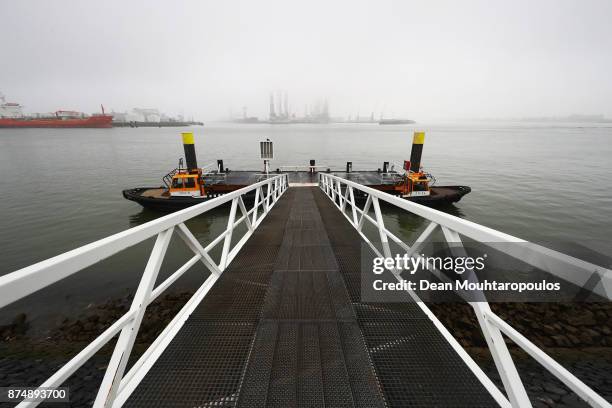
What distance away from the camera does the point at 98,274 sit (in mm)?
→ 8859

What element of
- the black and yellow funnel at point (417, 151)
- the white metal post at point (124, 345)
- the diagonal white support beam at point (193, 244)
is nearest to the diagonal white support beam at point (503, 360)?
the white metal post at point (124, 345)

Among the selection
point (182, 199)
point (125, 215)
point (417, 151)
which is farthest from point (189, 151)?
point (417, 151)

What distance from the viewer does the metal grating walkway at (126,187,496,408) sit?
209cm

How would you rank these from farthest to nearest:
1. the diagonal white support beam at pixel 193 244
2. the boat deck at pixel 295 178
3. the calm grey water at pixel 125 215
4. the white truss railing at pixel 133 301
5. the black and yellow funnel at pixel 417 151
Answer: the boat deck at pixel 295 178 < the black and yellow funnel at pixel 417 151 < the calm grey water at pixel 125 215 < the diagonal white support beam at pixel 193 244 < the white truss railing at pixel 133 301

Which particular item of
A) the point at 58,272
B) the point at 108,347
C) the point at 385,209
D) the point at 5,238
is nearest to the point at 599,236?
the point at 385,209

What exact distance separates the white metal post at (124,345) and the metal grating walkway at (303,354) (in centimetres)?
31

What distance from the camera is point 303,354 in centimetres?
245

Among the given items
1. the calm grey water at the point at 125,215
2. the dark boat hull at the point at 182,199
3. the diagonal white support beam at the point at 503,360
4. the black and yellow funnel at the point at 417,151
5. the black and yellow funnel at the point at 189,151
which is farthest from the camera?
the black and yellow funnel at the point at 417,151

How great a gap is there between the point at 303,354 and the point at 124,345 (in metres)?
1.57

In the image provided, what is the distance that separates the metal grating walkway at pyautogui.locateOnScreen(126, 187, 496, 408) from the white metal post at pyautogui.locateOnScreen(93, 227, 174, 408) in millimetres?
305

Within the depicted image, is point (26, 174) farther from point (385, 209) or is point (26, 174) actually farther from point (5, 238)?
point (385, 209)

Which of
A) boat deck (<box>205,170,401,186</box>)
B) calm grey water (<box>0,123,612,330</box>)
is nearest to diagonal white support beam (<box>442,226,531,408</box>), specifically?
calm grey water (<box>0,123,612,330</box>)

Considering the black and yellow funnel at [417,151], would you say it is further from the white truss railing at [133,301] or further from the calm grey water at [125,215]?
the white truss railing at [133,301]

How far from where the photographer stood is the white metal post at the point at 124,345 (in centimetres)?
179
